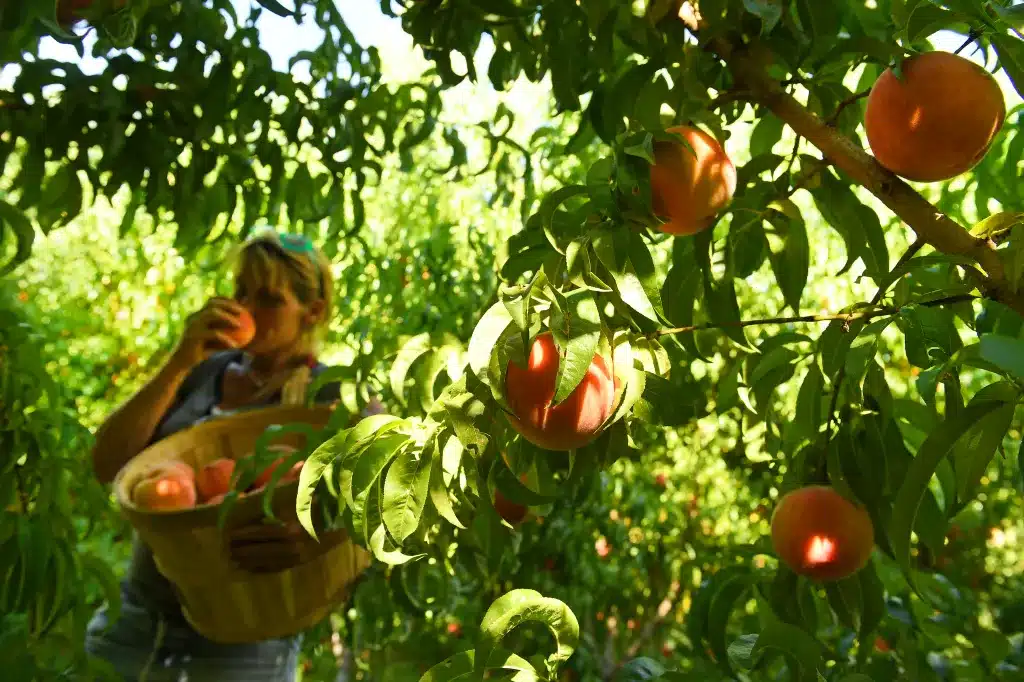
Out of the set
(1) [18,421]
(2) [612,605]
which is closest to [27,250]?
(1) [18,421]

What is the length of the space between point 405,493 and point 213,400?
1080mm

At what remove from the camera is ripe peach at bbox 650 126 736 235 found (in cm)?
62

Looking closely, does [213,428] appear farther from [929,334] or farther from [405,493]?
[929,334]

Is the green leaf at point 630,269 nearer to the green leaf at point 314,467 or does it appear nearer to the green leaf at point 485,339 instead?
the green leaf at point 485,339

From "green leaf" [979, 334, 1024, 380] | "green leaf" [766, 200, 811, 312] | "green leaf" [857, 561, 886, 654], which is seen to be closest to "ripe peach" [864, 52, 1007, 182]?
"green leaf" [766, 200, 811, 312]

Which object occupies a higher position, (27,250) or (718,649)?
(27,250)

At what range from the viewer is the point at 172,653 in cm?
140

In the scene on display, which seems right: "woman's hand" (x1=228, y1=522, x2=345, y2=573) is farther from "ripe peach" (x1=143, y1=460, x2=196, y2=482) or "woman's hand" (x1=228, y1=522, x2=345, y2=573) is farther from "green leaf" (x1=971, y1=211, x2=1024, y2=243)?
"green leaf" (x1=971, y1=211, x2=1024, y2=243)

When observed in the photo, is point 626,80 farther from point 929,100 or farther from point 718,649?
point 718,649

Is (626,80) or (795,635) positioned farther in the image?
(626,80)

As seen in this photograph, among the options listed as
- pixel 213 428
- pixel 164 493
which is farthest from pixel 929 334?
pixel 213 428

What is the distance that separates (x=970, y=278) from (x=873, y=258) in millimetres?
101

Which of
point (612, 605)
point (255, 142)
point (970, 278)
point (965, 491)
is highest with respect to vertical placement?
point (255, 142)

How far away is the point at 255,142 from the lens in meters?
1.25
